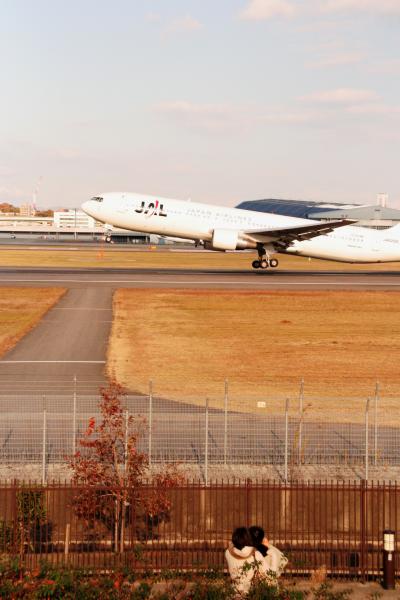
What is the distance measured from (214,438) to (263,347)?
19.0 m

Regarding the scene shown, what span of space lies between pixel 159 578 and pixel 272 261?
73.6 m

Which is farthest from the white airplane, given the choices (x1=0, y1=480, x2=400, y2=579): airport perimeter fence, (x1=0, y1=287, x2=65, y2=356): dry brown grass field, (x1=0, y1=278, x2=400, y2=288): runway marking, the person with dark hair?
the person with dark hair

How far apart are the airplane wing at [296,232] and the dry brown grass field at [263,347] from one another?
1197 cm

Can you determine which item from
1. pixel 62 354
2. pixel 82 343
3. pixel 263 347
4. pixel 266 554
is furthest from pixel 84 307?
pixel 266 554

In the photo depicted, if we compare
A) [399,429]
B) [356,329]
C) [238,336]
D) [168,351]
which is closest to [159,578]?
[399,429]

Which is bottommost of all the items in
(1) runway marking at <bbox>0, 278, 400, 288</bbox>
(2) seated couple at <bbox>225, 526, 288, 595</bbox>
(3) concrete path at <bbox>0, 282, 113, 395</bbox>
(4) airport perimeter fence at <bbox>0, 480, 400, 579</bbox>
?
(4) airport perimeter fence at <bbox>0, 480, 400, 579</bbox>

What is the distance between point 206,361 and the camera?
1612 inches

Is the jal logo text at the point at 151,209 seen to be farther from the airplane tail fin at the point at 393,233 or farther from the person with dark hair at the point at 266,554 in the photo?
the person with dark hair at the point at 266,554

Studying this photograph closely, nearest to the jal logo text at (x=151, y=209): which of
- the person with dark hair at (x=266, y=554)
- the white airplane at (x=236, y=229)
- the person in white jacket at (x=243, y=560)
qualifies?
the white airplane at (x=236, y=229)

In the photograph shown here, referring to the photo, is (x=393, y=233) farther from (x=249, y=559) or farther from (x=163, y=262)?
(x=249, y=559)

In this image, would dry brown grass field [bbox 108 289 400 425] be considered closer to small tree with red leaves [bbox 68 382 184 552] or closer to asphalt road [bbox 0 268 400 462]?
asphalt road [bbox 0 268 400 462]

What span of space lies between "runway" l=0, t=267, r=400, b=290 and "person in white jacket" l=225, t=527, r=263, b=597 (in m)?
58.5

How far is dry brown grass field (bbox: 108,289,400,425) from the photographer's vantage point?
110 ft

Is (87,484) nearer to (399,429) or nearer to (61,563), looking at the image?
(61,563)
